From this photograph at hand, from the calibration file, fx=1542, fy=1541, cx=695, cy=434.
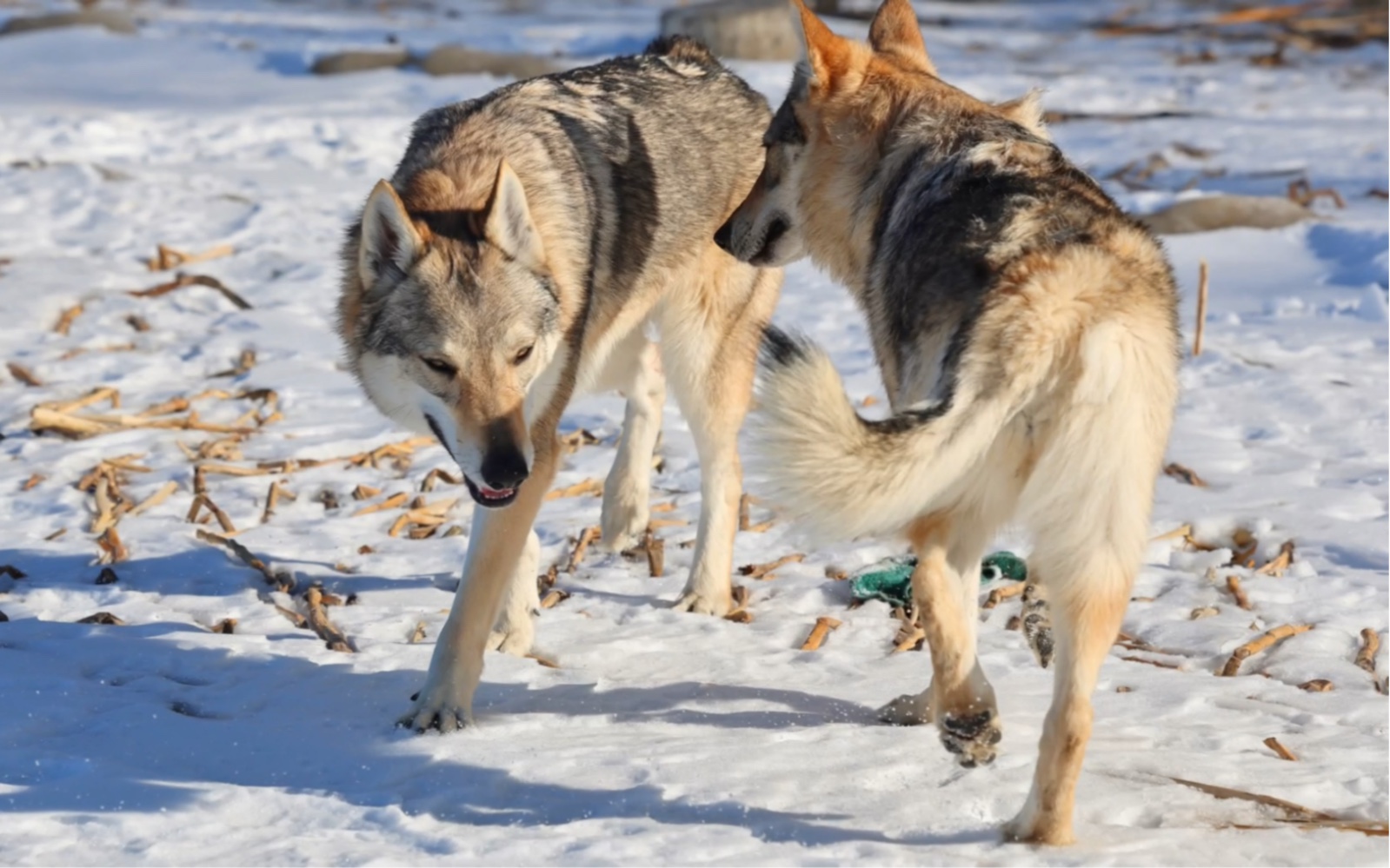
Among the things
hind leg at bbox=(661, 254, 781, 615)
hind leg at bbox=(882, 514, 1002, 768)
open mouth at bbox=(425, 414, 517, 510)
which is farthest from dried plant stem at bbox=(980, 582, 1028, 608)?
open mouth at bbox=(425, 414, 517, 510)

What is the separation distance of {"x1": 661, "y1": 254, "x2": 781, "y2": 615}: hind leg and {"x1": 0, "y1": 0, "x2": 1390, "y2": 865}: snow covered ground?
40cm

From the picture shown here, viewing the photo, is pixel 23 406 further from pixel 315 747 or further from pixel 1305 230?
pixel 1305 230

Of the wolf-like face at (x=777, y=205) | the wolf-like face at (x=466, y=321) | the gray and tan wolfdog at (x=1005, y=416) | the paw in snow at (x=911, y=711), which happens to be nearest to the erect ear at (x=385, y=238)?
the wolf-like face at (x=466, y=321)

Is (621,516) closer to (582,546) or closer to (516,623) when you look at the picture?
(582,546)

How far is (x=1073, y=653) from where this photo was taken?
3.44m

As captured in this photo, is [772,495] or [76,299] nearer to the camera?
[772,495]

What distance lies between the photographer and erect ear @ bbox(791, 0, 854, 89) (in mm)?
4730

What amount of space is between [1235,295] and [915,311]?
6074 mm

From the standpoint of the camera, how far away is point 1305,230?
9992mm

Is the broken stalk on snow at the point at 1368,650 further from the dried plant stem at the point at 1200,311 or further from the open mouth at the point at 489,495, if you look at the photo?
the dried plant stem at the point at 1200,311

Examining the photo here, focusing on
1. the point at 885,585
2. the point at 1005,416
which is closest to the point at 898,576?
the point at 885,585

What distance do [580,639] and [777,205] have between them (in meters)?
1.60

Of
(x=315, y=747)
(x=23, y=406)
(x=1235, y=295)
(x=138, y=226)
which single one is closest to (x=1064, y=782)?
(x=315, y=747)

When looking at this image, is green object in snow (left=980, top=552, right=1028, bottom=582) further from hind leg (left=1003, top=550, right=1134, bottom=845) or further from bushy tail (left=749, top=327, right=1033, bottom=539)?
bushy tail (left=749, top=327, right=1033, bottom=539)
